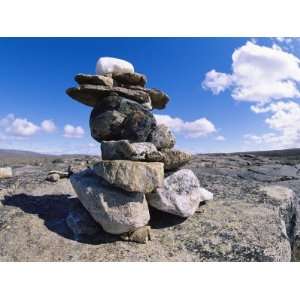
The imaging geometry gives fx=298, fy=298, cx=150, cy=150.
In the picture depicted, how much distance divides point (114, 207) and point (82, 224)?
0.87m

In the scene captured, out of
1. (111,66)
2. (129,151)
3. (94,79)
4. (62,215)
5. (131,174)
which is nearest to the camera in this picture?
(131,174)

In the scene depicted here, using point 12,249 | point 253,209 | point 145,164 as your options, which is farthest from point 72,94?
point 253,209

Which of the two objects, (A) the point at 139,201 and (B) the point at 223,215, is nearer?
(A) the point at 139,201

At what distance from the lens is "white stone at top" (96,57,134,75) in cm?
657

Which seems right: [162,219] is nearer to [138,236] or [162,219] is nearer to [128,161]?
[138,236]

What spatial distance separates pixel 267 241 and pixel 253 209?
1.52 metres

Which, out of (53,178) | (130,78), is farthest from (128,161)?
(53,178)

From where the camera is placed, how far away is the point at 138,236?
5.65 metres

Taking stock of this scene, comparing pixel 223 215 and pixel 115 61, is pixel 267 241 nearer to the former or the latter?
pixel 223 215

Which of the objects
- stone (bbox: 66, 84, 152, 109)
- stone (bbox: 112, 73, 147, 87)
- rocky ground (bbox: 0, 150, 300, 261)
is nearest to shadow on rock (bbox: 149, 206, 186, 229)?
rocky ground (bbox: 0, 150, 300, 261)

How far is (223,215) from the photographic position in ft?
22.2

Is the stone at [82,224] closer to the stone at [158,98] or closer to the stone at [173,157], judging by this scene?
the stone at [173,157]

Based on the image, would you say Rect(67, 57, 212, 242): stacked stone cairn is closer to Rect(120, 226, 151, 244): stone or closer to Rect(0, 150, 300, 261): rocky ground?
Rect(120, 226, 151, 244): stone
